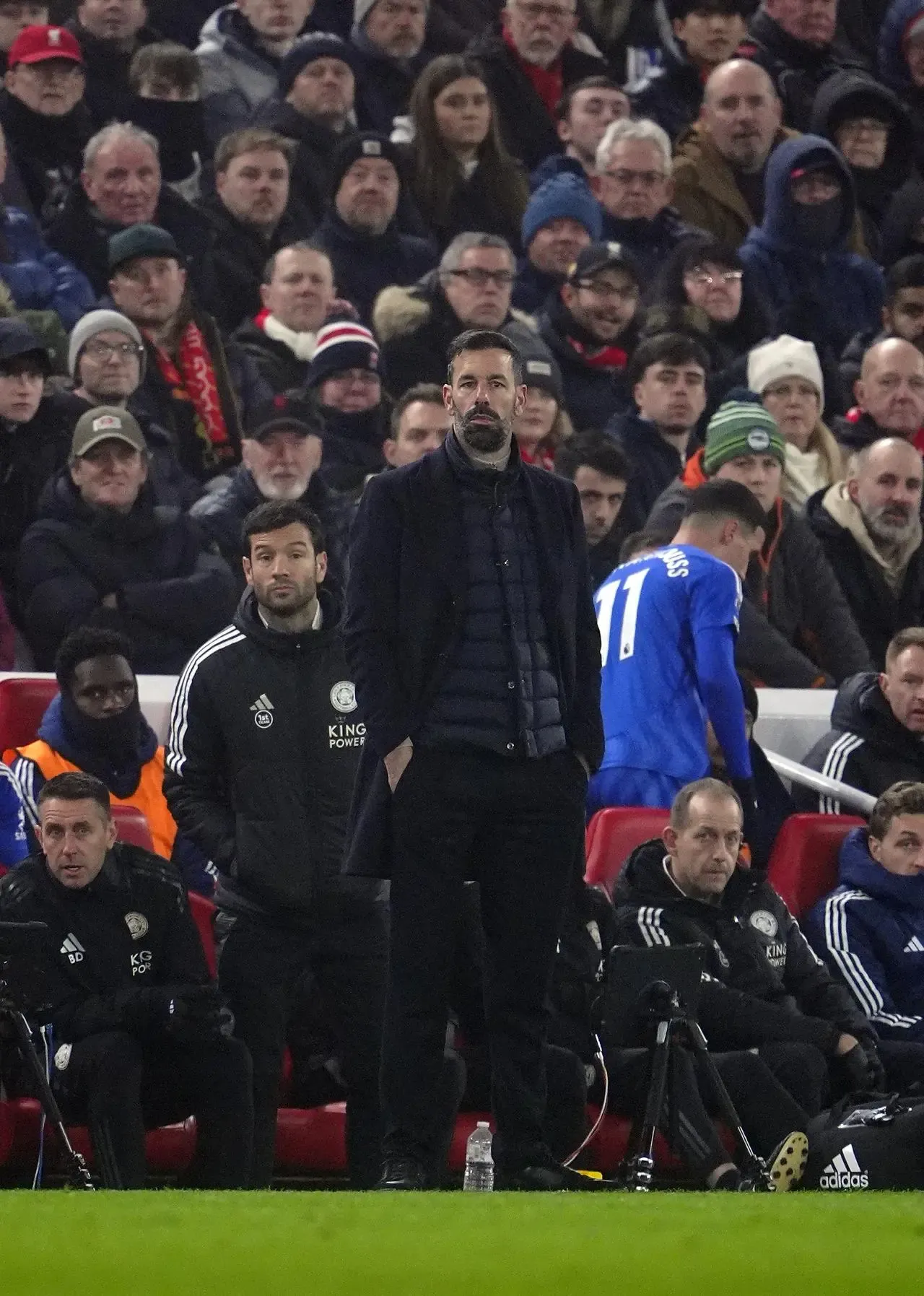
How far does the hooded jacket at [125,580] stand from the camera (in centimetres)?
895

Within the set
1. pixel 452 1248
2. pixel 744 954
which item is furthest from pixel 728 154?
pixel 452 1248

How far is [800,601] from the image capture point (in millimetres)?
10133

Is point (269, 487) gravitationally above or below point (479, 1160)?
above

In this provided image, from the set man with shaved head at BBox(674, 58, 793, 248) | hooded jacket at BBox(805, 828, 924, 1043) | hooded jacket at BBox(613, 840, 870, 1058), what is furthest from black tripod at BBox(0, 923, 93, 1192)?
man with shaved head at BBox(674, 58, 793, 248)

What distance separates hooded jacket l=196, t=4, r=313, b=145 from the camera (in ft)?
40.1

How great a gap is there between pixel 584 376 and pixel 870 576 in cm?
159

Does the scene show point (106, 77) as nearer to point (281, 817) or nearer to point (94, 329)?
point (94, 329)

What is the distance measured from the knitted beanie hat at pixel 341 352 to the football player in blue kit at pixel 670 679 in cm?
226

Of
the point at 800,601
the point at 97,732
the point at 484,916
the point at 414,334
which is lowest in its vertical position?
the point at 484,916

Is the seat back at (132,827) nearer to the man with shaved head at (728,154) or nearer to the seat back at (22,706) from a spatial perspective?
the seat back at (22,706)

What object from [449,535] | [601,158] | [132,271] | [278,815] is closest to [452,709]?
[449,535]

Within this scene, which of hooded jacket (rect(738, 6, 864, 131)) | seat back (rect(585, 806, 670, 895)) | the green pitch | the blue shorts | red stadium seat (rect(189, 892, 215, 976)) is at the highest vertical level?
hooded jacket (rect(738, 6, 864, 131))

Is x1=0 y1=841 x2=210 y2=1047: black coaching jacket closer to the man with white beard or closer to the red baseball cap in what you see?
the man with white beard

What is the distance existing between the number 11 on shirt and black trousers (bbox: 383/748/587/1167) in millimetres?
2489
